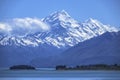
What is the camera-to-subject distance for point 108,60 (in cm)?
18150

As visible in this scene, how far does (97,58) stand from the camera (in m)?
196

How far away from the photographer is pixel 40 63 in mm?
190250

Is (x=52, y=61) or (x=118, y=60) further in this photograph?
(x=52, y=61)

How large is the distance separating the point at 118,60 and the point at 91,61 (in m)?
21.8

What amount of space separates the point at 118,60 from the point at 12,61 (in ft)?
139

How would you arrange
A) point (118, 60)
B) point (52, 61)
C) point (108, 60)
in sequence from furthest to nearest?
point (52, 61), point (108, 60), point (118, 60)

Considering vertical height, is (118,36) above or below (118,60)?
above

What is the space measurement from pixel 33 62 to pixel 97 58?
24.9 metres

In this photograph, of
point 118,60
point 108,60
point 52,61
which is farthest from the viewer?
point 52,61

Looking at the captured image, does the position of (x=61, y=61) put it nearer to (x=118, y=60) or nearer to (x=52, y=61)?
(x=52, y=61)

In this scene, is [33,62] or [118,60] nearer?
[118,60]

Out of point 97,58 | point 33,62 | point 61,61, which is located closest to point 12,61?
point 33,62

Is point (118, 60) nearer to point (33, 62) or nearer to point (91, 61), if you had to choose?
point (91, 61)

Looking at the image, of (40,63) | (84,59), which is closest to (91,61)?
(84,59)
